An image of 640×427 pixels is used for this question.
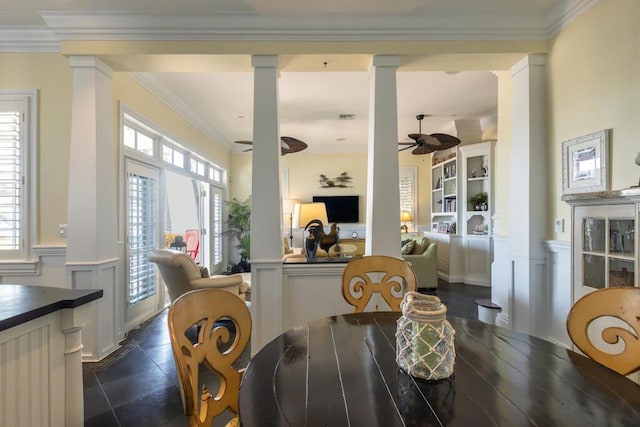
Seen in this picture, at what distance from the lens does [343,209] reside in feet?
24.6

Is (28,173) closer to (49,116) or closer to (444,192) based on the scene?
(49,116)

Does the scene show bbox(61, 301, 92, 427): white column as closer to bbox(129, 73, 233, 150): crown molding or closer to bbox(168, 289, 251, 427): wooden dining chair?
bbox(168, 289, 251, 427): wooden dining chair

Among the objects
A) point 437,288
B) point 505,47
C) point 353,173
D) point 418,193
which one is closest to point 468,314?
point 437,288

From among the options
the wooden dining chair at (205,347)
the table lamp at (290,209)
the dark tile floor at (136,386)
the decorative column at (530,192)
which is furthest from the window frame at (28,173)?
the table lamp at (290,209)

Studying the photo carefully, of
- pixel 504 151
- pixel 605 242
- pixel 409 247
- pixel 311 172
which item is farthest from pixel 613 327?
pixel 311 172

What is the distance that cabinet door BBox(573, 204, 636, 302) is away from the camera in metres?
1.60

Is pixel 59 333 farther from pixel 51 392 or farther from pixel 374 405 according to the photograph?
pixel 374 405

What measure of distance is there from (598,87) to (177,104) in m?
4.72

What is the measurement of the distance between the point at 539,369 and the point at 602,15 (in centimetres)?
258

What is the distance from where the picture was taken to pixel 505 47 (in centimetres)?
268

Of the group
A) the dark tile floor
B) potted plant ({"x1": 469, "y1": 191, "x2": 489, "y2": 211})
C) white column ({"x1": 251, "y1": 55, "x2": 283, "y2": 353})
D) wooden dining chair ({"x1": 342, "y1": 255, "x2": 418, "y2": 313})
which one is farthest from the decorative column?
potted plant ({"x1": 469, "y1": 191, "x2": 489, "y2": 211})

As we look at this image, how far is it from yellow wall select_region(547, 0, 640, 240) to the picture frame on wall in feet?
0.13

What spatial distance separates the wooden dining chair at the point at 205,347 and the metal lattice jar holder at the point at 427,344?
2.01ft

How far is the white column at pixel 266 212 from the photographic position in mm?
2646
